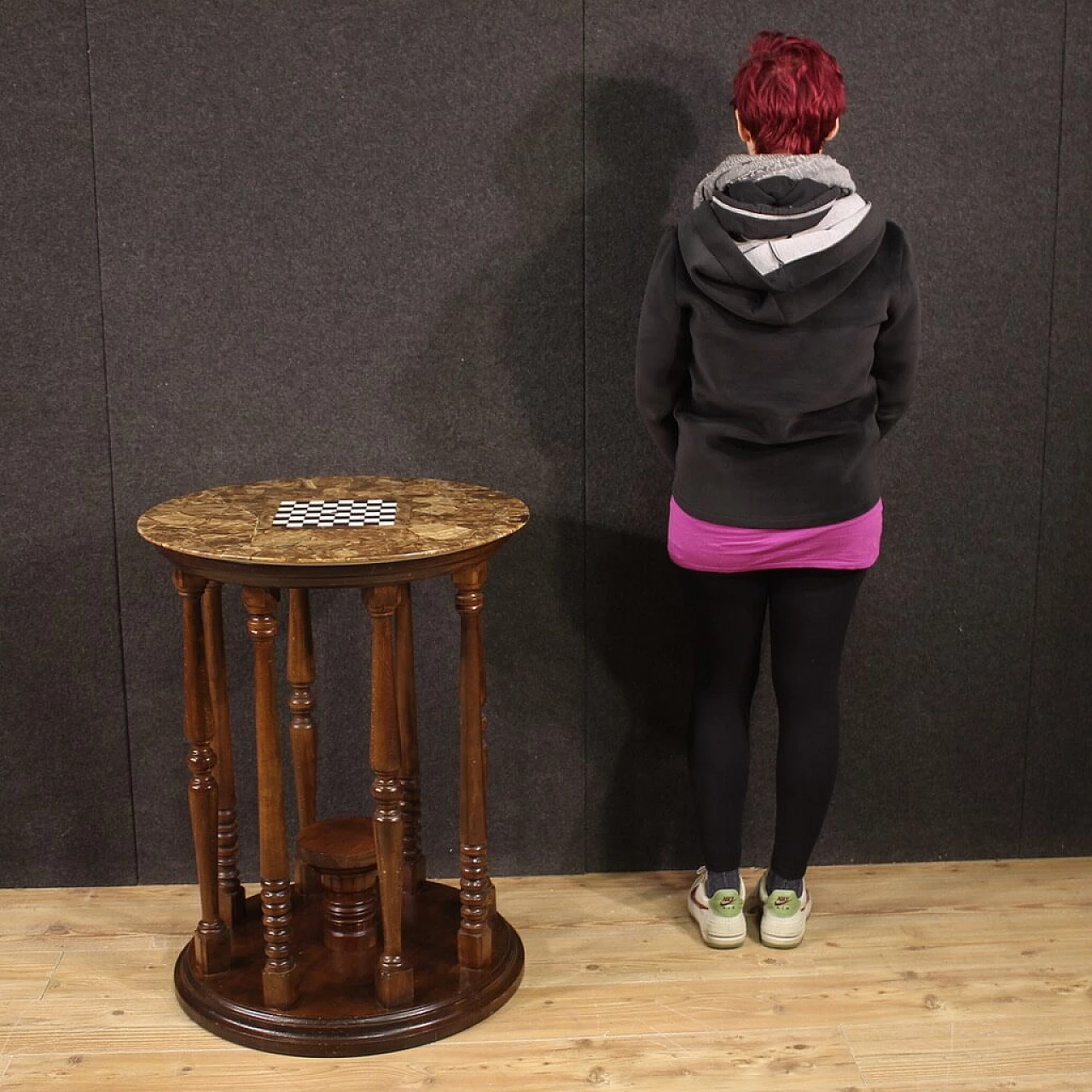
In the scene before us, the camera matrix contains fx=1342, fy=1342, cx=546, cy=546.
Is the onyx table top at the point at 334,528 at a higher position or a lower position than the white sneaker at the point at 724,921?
higher

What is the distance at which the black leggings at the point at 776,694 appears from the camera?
2.31m

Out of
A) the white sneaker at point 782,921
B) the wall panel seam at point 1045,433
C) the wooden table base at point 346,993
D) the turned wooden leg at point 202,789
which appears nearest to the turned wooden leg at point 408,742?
the wooden table base at point 346,993

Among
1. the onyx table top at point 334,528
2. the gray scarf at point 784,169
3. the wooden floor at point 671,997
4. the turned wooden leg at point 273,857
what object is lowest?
the wooden floor at point 671,997

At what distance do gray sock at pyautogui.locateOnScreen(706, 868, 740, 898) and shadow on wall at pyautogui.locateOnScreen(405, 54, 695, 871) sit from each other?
0.30 meters

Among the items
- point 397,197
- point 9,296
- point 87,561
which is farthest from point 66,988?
point 397,197

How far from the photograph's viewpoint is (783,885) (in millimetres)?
2457

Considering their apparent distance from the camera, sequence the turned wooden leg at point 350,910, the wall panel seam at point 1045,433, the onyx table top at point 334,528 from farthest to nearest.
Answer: the wall panel seam at point 1045,433 → the turned wooden leg at point 350,910 → the onyx table top at point 334,528

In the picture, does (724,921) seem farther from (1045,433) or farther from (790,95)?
(790,95)

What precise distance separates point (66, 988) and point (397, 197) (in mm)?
1528

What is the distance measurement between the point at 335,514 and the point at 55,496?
0.71 metres

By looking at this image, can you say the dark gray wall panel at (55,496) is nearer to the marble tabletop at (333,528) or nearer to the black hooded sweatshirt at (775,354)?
the marble tabletop at (333,528)

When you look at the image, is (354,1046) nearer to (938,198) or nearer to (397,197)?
(397,197)

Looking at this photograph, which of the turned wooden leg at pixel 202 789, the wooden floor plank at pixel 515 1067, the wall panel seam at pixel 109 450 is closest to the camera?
the wooden floor plank at pixel 515 1067

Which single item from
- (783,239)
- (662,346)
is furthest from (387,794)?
(783,239)
